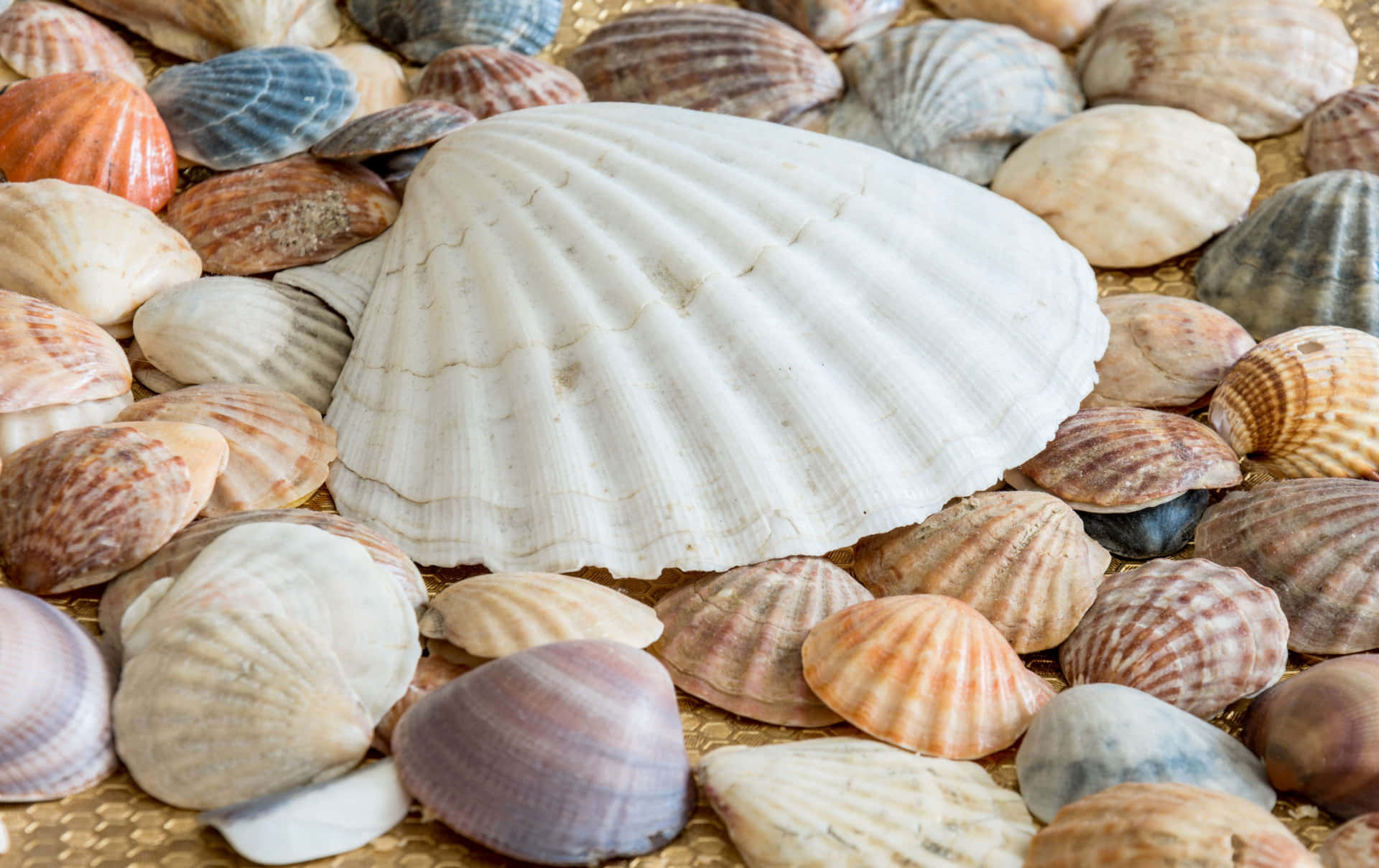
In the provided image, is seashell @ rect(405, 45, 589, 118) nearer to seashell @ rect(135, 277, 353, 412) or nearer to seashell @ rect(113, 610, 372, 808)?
seashell @ rect(135, 277, 353, 412)

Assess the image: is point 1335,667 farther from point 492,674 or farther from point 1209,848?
point 492,674

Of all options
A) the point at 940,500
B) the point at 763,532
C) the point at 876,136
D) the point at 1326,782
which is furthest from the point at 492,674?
the point at 876,136

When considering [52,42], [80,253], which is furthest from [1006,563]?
[52,42]

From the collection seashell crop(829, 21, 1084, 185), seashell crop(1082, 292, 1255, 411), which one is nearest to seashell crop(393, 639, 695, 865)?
seashell crop(1082, 292, 1255, 411)

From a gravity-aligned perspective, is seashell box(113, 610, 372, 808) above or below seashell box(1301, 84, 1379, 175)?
below

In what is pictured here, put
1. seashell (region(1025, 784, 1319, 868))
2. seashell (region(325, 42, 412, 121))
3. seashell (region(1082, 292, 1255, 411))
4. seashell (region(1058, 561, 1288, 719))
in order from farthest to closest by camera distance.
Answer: seashell (region(325, 42, 412, 121)), seashell (region(1082, 292, 1255, 411)), seashell (region(1058, 561, 1288, 719)), seashell (region(1025, 784, 1319, 868))

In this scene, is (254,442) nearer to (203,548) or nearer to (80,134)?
(203,548)

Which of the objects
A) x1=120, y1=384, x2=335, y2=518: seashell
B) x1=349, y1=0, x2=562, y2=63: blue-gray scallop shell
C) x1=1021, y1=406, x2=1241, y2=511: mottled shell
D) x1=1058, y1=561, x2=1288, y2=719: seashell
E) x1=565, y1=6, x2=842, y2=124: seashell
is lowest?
x1=1058, y1=561, x2=1288, y2=719: seashell
